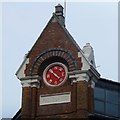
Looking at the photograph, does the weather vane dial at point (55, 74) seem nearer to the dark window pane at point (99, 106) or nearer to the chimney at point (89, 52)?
the chimney at point (89, 52)

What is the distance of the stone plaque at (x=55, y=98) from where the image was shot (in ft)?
111

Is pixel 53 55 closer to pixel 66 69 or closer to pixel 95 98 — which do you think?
pixel 66 69

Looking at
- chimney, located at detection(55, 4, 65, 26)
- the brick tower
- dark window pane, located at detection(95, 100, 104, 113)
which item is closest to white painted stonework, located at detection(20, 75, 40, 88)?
the brick tower

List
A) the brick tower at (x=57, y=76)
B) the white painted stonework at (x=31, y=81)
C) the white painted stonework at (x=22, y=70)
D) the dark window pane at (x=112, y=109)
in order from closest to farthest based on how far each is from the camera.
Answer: the brick tower at (x=57, y=76) < the white painted stonework at (x=31, y=81) < the white painted stonework at (x=22, y=70) < the dark window pane at (x=112, y=109)

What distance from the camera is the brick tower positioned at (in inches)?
1328

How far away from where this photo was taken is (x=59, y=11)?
37.9 metres

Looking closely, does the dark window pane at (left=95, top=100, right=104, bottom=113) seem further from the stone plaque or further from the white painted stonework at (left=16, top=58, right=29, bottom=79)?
the white painted stonework at (left=16, top=58, right=29, bottom=79)

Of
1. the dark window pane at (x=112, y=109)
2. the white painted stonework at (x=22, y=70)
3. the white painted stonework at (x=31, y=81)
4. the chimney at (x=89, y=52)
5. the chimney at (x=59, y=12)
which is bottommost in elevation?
the dark window pane at (x=112, y=109)

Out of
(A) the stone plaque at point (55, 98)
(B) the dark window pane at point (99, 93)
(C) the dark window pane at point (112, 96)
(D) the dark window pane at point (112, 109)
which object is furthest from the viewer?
(C) the dark window pane at point (112, 96)

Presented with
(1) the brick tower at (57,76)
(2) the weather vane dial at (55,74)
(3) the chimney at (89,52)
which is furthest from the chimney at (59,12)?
(2) the weather vane dial at (55,74)

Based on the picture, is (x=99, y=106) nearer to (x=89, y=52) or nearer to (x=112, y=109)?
(x=112, y=109)

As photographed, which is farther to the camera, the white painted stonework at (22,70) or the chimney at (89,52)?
the white painted stonework at (22,70)

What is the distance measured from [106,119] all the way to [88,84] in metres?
3.04

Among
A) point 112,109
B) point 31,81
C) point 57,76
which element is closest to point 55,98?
point 57,76
